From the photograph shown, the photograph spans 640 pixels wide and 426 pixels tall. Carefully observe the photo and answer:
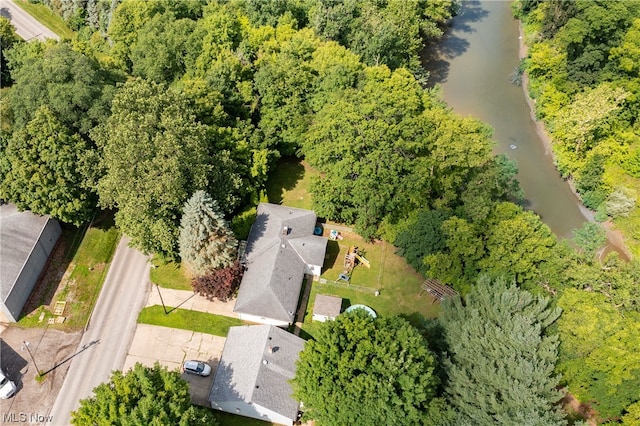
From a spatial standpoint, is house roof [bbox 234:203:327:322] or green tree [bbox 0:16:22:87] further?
green tree [bbox 0:16:22:87]

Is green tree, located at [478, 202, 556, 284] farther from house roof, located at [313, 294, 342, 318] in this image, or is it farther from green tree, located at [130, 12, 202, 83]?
green tree, located at [130, 12, 202, 83]

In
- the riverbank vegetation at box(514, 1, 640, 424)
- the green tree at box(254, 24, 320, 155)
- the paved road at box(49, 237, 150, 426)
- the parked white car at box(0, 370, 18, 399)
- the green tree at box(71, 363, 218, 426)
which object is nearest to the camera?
the green tree at box(71, 363, 218, 426)

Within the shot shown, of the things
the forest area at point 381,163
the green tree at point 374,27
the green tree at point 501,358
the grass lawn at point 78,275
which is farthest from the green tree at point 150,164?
the green tree at point 374,27

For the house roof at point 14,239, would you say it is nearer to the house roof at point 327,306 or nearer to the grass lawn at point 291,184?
the grass lawn at point 291,184

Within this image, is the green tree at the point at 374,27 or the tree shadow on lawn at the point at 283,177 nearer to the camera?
the tree shadow on lawn at the point at 283,177

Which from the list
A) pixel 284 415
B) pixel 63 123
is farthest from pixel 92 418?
pixel 63 123

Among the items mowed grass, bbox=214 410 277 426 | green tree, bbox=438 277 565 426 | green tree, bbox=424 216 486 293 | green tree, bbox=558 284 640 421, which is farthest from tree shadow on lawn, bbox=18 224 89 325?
green tree, bbox=558 284 640 421

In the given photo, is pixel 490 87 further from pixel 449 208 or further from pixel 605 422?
pixel 605 422

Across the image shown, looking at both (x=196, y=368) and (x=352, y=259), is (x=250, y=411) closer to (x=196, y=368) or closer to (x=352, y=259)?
(x=196, y=368)
